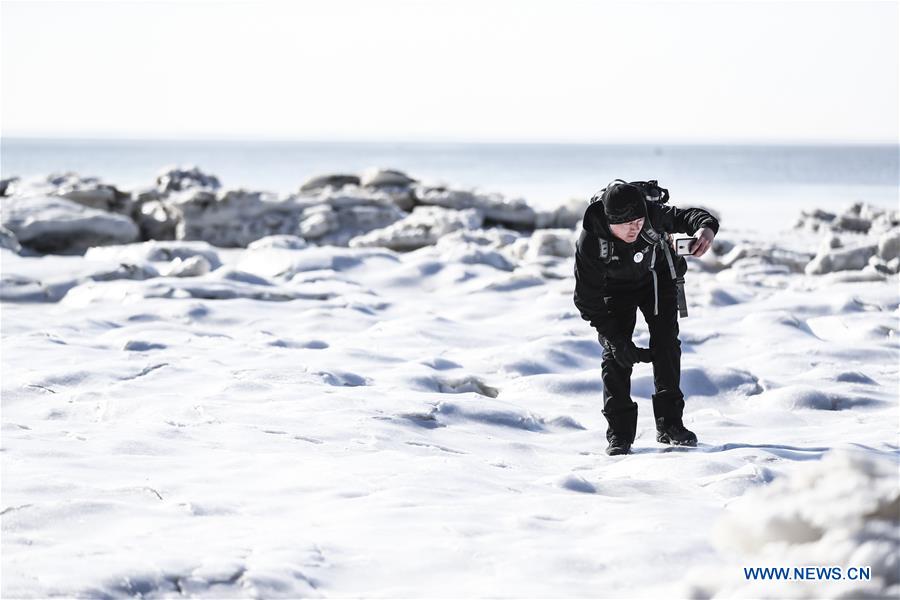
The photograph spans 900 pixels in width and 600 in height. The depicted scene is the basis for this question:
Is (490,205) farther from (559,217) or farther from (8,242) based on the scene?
(8,242)

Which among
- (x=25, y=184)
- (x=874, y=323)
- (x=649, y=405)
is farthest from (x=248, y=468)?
(x=25, y=184)

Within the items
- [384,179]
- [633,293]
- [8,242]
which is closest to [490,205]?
[384,179]

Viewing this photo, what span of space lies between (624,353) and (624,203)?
75 centimetres

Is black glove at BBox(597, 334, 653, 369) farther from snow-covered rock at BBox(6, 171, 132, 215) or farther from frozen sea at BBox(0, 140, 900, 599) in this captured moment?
snow-covered rock at BBox(6, 171, 132, 215)

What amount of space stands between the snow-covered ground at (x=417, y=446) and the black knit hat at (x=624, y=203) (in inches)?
43.6

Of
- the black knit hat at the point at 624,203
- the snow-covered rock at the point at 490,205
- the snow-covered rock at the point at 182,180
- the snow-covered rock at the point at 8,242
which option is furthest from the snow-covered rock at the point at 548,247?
the snow-covered rock at the point at 182,180

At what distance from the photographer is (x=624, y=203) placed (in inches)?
163

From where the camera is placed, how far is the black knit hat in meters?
4.15

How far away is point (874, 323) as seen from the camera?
734 cm

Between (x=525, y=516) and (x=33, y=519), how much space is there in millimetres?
1677

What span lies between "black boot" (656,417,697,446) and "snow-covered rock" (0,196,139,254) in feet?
32.2

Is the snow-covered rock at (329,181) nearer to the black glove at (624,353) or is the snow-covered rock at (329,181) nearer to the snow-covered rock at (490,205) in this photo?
the snow-covered rock at (490,205)

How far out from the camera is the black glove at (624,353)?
4.45 metres

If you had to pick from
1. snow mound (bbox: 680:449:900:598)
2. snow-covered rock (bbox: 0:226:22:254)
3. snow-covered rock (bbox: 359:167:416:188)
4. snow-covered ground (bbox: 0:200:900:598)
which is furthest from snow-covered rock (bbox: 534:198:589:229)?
snow mound (bbox: 680:449:900:598)
